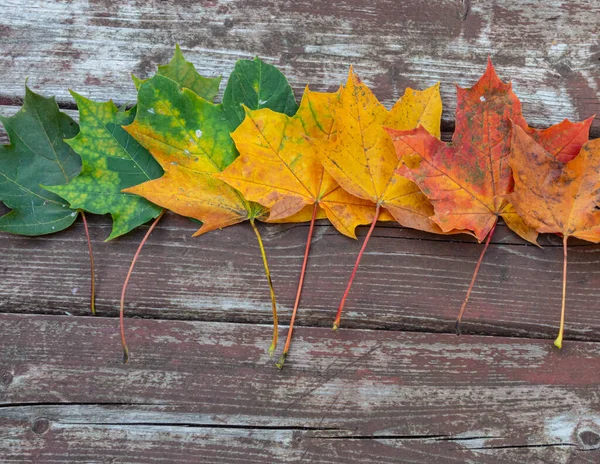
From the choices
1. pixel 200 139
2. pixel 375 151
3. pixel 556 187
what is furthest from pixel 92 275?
pixel 556 187

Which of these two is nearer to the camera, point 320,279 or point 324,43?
point 320,279

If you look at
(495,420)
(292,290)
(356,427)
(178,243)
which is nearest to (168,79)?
(178,243)

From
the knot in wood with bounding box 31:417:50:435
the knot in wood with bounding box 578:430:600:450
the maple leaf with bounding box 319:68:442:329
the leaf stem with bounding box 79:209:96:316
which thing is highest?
the maple leaf with bounding box 319:68:442:329

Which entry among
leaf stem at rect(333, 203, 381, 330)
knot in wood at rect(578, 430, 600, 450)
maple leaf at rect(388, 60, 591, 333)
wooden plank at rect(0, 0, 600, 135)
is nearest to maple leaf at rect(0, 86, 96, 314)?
wooden plank at rect(0, 0, 600, 135)

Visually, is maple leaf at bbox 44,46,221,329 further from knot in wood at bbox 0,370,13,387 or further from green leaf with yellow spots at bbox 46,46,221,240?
knot in wood at bbox 0,370,13,387

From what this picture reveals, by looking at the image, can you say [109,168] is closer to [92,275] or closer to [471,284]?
[92,275]
